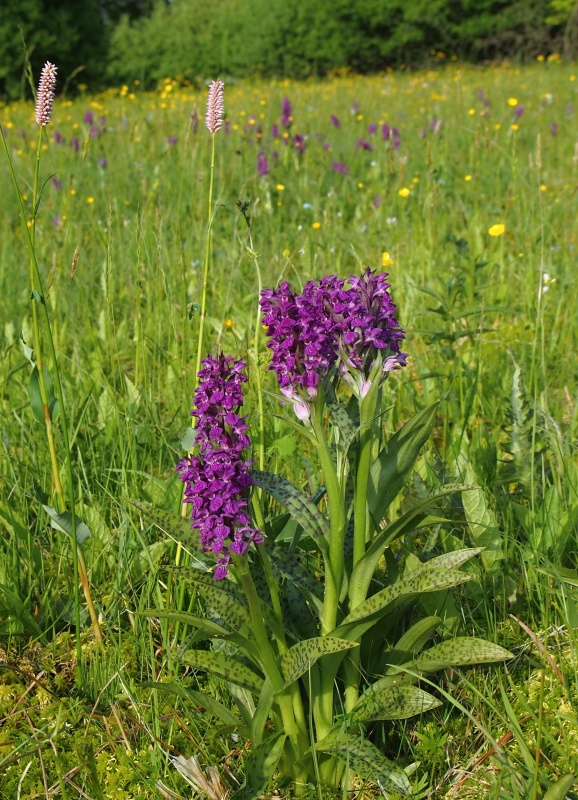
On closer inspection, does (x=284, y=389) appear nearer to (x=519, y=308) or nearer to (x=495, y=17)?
(x=519, y=308)

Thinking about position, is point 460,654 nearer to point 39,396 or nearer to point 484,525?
point 484,525

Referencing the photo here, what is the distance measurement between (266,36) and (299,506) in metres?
17.9

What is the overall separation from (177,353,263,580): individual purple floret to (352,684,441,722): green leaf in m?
0.42

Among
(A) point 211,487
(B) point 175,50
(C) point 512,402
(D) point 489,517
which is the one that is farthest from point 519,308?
(B) point 175,50

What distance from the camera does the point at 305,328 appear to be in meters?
1.15

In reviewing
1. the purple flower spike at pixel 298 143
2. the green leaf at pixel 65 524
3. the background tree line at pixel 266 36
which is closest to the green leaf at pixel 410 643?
the green leaf at pixel 65 524

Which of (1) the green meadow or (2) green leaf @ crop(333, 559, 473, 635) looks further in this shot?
(1) the green meadow

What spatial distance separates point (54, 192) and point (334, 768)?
168 inches

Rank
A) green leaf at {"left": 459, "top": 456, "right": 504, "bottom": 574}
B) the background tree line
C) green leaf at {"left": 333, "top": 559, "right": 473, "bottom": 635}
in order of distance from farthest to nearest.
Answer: the background tree line
green leaf at {"left": 459, "top": 456, "right": 504, "bottom": 574}
green leaf at {"left": 333, "top": 559, "right": 473, "bottom": 635}

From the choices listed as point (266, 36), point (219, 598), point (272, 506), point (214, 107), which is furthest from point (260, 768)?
point (266, 36)

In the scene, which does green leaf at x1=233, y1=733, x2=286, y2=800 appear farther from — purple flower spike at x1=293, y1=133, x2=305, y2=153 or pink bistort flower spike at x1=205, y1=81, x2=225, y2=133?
purple flower spike at x1=293, y1=133, x2=305, y2=153

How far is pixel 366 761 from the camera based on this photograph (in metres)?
1.26

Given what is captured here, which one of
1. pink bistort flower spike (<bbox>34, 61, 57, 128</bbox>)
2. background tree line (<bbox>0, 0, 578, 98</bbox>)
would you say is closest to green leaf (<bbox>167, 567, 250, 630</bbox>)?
pink bistort flower spike (<bbox>34, 61, 57, 128</bbox>)

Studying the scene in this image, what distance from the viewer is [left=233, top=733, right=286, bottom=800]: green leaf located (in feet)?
4.11
